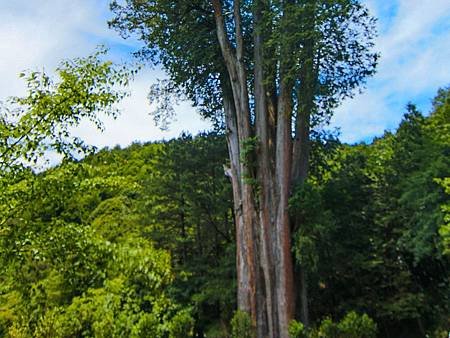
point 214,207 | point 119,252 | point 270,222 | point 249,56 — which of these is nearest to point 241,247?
point 270,222

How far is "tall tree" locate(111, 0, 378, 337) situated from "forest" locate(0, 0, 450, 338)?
0.04 meters

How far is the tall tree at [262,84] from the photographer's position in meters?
8.92

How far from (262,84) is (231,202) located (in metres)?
6.21

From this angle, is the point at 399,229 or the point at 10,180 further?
the point at 399,229

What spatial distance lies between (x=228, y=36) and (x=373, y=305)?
1040cm

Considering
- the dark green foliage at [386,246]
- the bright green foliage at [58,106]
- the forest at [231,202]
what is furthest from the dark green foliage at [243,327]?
the bright green foliage at [58,106]

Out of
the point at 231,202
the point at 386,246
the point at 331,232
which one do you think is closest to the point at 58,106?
the point at 331,232

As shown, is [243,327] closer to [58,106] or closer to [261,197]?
[261,197]

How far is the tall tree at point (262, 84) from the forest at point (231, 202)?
39mm

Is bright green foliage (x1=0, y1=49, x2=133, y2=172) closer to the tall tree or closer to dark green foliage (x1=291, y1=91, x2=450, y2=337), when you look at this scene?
the tall tree

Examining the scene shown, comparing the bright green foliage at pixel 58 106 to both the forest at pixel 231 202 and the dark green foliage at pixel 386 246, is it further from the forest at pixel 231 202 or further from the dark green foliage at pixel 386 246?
the dark green foliage at pixel 386 246

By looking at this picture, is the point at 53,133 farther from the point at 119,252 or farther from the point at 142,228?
the point at 142,228

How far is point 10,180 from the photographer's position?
2936mm

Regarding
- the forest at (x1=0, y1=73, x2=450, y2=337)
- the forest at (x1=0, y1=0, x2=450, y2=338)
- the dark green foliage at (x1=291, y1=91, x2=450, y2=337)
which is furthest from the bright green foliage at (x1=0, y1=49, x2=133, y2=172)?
the dark green foliage at (x1=291, y1=91, x2=450, y2=337)
